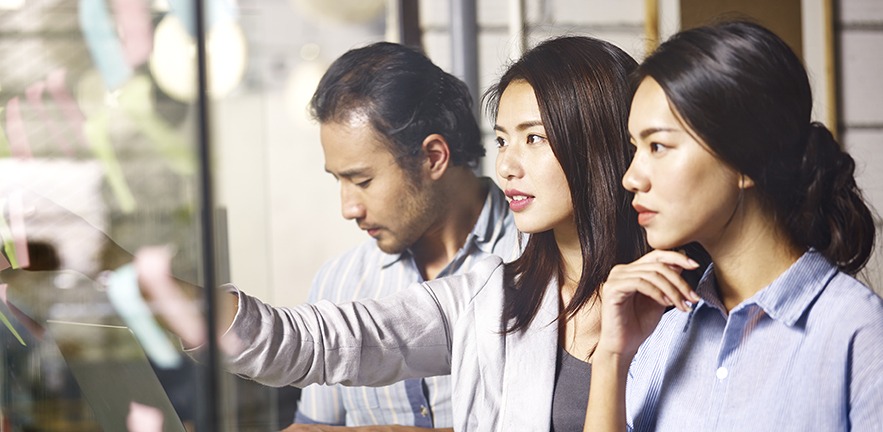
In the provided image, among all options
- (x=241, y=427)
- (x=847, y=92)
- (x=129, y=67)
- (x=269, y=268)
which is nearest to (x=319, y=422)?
(x=241, y=427)

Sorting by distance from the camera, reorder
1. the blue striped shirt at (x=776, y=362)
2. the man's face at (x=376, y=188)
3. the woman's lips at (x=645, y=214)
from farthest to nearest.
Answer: the man's face at (x=376, y=188) < the woman's lips at (x=645, y=214) < the blue striped shirt at (x=776, y=362)

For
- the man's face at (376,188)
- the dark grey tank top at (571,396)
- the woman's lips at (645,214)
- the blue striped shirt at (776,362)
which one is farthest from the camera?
the man's face at (376,188)

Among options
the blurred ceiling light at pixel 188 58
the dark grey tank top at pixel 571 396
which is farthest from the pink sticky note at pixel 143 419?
the dark grey tank top at pixel 571 396

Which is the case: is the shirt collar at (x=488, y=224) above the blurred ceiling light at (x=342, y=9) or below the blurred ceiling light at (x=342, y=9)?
below

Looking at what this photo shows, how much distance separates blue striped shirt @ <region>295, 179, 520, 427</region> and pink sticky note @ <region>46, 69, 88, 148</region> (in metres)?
0.35

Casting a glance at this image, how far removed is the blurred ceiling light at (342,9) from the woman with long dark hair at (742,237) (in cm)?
51

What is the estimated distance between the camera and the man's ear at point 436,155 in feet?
3.91

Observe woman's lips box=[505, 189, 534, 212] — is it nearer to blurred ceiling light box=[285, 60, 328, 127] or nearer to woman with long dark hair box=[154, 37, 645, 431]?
woman with long dark hair box=[154, 37, 645, 431]

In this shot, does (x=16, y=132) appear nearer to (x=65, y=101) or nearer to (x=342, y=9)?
(x=65, y=101)

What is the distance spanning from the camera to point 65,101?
41.7 inches

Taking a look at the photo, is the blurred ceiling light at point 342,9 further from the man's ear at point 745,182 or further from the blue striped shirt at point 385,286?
the man's ear at point 745,182

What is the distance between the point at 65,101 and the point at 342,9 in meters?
0.40

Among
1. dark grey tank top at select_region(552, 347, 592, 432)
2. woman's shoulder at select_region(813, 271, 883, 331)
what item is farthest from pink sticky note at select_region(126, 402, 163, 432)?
woman's shoulder at select_region(813, 271, 883, 331)

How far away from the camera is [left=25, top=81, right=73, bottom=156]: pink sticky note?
1.04m
